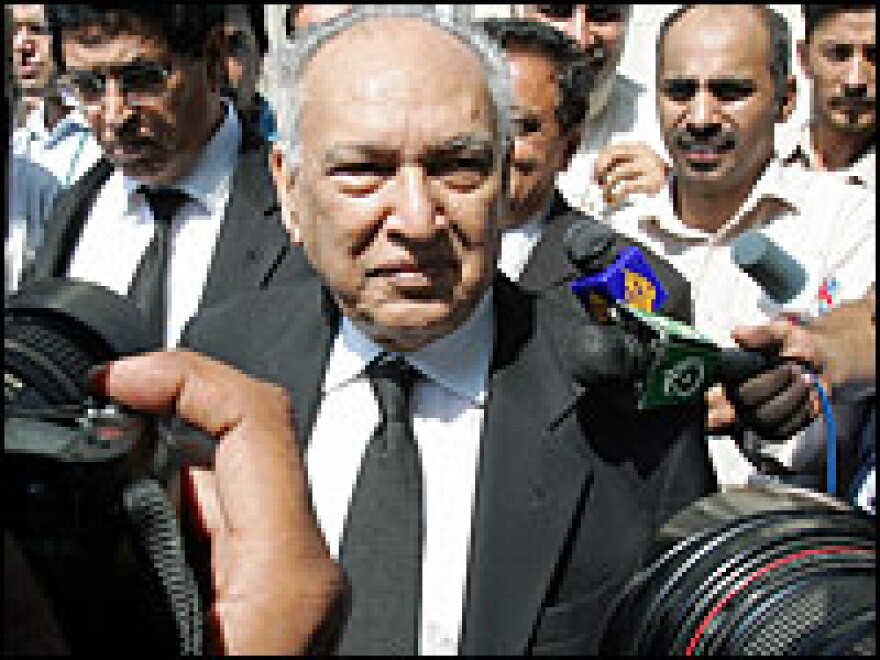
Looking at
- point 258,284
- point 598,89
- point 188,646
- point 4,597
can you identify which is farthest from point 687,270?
point 4,597

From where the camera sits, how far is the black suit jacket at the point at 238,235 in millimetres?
3080

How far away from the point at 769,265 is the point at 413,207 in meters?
0.79

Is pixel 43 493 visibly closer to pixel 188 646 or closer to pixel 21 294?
pixel 188 646

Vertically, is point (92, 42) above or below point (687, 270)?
above

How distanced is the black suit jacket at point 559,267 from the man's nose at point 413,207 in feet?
2.40

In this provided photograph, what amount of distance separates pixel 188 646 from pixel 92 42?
2.51m

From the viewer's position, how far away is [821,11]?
422 centimetres

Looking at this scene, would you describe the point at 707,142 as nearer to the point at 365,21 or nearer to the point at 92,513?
the point at 365,21

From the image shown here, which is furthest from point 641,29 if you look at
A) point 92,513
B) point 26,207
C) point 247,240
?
point 92,513

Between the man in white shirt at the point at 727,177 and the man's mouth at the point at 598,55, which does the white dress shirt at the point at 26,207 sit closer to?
the man in white shirt at the point at 727,177

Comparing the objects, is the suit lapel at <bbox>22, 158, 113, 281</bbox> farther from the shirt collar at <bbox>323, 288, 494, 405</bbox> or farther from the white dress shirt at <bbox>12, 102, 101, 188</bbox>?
the shirt collar at <bbox>323, 288, 494, 405</bbox>

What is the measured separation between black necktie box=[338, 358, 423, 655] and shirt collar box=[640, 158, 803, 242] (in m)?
1.51

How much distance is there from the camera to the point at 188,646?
1062mm

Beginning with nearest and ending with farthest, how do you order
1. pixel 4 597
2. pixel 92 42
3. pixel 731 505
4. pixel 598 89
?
pixel 4 597 → pixel 731 505 → pixel 92 42 → pixel 598 89
